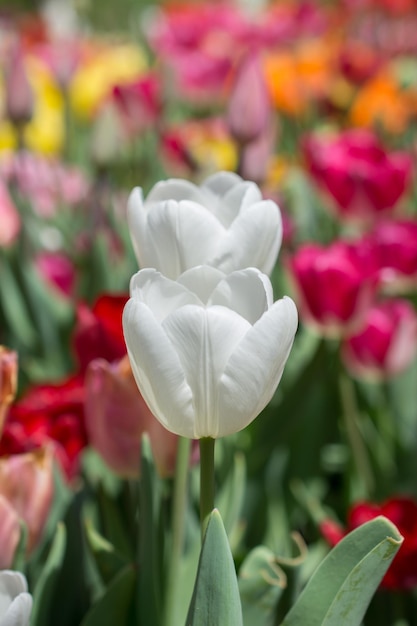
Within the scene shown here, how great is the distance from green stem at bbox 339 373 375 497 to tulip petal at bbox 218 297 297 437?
44 centimetres

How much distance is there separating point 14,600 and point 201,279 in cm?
16

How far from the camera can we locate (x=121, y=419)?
0.59 meters

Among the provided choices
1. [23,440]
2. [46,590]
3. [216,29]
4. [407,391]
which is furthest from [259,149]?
[216,29]

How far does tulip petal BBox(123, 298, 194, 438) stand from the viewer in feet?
1.33

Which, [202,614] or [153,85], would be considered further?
[153,85]

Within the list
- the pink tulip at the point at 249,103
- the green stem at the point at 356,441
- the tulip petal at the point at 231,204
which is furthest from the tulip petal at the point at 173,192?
the pink tulip at the point at 249,103

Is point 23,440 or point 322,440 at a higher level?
point 23,440

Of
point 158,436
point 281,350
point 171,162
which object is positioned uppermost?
point 281,350

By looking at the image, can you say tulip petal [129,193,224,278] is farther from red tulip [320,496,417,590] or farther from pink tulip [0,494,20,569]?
red tulip [320,496,417,590]

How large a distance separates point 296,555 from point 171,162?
93cm

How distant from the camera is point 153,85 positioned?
5.19ft

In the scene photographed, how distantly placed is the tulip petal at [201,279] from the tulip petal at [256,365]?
0.16ft

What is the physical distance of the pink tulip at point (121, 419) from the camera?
58 cm

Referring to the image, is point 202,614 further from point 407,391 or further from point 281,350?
point 407,391
